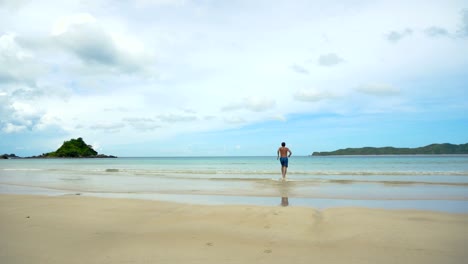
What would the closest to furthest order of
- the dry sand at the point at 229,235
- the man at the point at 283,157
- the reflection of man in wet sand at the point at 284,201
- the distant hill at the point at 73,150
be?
the dry sand at the point at 229,235 → the reflection of man in wet sand at the point at 284,201 → the man at the point at 283,157 → the distant hill at the point at 73,150

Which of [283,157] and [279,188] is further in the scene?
[283,157]

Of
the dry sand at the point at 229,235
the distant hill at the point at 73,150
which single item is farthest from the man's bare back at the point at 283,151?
the distant hill at the point at 73,150

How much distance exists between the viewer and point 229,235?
589cm

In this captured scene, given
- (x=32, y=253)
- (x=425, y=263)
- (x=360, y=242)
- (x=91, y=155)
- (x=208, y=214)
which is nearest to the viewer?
(x=425, y=263)

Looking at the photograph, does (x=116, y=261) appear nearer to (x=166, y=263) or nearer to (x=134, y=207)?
(x=166, y=263)

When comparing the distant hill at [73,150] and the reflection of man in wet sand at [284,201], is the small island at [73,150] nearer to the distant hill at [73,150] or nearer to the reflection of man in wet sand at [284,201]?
the distant hill at [73,150]

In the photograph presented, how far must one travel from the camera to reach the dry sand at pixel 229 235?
465cm

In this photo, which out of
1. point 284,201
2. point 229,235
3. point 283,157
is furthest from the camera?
point 283,157

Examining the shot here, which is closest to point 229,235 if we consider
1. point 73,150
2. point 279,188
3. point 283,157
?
point 279,188

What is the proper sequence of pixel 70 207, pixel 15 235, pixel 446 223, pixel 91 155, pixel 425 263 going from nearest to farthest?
1. pixel 425 263
2. pixel 15 235
3. pixel 446 223
4. pixel 70 207
5. pixel 91 155

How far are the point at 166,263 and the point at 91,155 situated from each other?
173 metres

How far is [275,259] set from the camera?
451cm

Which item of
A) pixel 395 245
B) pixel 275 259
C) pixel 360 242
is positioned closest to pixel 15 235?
pixel 275 259

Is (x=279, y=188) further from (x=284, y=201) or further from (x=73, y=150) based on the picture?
(x=73, y=150)
